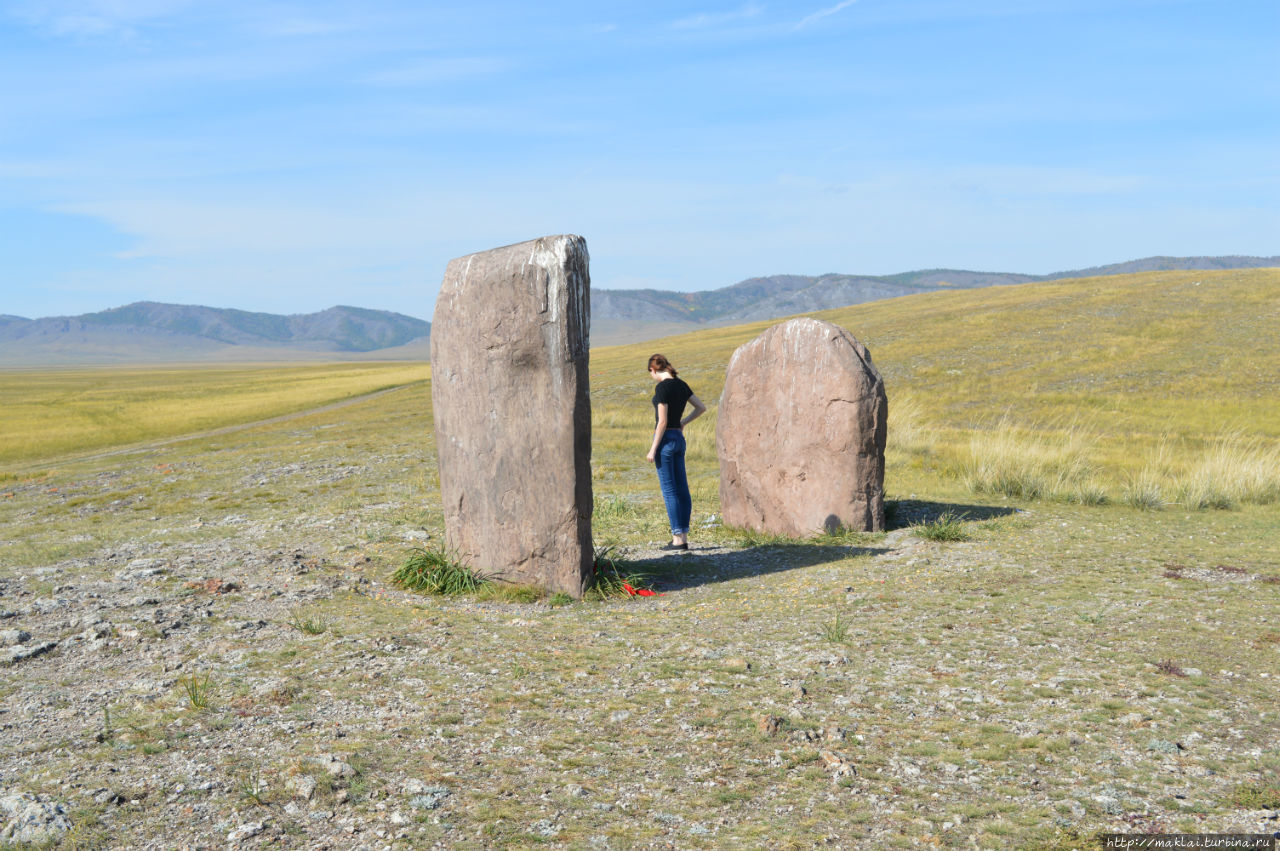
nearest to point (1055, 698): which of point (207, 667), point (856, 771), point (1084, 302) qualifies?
point (856, 771)

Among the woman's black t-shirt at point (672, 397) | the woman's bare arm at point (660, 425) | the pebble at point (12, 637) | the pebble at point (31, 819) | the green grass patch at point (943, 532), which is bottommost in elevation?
the pebble at point (31, 819)

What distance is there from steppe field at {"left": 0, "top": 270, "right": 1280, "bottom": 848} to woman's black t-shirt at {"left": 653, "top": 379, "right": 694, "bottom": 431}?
1705 mm

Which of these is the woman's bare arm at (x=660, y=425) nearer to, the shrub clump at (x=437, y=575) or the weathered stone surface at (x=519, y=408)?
the weathered stone surface at (x=519, y=408)

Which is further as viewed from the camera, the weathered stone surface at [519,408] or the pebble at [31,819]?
the weathered stone surface at [519,408]

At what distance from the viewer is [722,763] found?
16.9 ft

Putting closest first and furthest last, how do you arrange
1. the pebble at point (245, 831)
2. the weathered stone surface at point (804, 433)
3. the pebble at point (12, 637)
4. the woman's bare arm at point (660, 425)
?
the pebble at point (245, 831) → the pebble at point (12, 637) → the woman's bare arm at point (660, 425) → the weathered stone surface at point (804, 433)

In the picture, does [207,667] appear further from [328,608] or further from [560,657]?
[560,657]

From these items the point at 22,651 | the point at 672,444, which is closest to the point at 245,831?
the point at 22,651

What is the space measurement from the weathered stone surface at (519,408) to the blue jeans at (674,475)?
2.11m

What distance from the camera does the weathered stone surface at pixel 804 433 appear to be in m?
11.4

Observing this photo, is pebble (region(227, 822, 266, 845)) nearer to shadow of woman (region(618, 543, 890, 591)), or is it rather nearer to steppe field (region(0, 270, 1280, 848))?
steppe field (region(0, 270, 1280, 848))

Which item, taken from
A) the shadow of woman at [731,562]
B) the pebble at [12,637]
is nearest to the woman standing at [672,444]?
the shadow of woman at [731,562]

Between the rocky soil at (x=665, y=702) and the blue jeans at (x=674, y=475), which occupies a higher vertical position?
the blue jeans at (x=674, y=475)

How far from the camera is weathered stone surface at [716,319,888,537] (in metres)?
11.4
